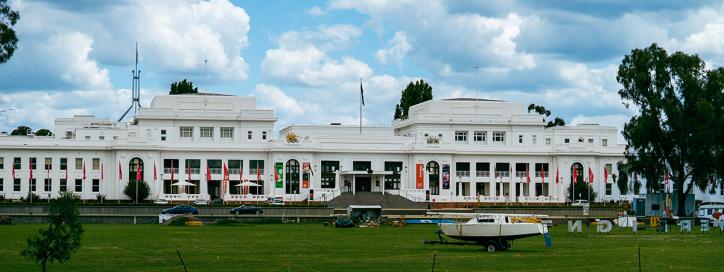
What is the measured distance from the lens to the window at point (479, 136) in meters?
129

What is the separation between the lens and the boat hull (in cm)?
4822

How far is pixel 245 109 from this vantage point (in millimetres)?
126688

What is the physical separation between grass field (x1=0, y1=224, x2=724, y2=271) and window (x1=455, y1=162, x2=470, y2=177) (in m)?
57.5

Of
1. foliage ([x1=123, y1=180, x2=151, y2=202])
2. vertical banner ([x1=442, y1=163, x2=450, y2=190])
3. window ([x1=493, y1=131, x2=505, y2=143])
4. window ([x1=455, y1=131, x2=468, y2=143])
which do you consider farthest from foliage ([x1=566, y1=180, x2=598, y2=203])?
foliage ([x1=123, y1=180, x2=151, y2=202])

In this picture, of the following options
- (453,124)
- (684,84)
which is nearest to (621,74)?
(684,84)

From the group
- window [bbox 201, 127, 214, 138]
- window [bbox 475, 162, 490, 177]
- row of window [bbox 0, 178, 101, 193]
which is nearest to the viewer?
row of window [bbox 0, 178, 101, 193]

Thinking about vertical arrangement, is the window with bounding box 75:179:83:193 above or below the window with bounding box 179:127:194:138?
below

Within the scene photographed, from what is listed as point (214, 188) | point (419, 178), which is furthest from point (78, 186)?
point (419, 178)

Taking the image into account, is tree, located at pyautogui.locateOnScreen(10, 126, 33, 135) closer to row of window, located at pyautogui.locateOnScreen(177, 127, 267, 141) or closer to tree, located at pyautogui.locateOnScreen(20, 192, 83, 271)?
row of window, located at pyautogui.locateOnScreen(177, 127, 267, 141)

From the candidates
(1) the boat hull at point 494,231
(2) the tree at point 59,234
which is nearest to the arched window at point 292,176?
(1) the boat hull at point 494,231

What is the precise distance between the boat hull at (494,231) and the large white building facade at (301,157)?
201ft

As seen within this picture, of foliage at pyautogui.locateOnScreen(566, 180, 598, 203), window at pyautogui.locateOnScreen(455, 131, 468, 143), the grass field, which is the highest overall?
window at pyautogui.locateOnScreen(455, 131, 468, 143)

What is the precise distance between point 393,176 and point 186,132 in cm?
2160

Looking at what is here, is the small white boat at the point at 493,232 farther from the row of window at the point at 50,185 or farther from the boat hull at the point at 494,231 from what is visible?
the row of window at the point at 50,185
